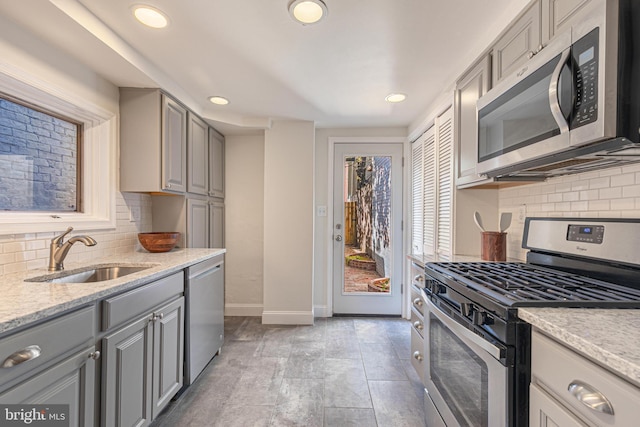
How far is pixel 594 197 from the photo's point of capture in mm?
1350

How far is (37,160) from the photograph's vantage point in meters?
1.73

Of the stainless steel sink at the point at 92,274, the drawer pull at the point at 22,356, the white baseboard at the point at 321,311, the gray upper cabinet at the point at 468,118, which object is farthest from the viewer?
the white baseboard at the point at 321,311

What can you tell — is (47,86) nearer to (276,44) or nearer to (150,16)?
(150,16)

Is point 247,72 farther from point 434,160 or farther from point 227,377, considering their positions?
point 227,377

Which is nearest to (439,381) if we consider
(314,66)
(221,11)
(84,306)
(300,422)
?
(300,422)

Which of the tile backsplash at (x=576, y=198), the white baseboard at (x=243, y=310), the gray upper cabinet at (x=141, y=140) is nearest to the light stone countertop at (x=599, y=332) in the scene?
the tile backsplash at (x=576, y=198)

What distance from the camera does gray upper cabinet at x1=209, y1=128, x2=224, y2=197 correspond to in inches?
125

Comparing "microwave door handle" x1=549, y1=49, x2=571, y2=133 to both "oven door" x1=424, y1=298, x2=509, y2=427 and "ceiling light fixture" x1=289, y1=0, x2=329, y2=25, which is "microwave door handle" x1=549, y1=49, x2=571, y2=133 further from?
"ceiling light fixture" x1=289, y1=0, x2=329, y2=25

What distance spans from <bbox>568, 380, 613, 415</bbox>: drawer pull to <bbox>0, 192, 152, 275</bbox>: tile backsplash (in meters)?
2.35

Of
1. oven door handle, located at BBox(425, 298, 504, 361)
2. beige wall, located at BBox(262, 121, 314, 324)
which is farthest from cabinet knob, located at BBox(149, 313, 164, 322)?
beige wall, located at BBox(262, 121, 314, 324)

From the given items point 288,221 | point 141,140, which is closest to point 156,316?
point 141,140

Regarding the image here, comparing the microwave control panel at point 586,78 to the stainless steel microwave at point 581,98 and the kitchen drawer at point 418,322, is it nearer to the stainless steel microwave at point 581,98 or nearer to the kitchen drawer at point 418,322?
the stainless steel microwave at point 581,98

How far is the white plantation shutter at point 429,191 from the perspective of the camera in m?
2.64

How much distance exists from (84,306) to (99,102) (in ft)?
5.26
